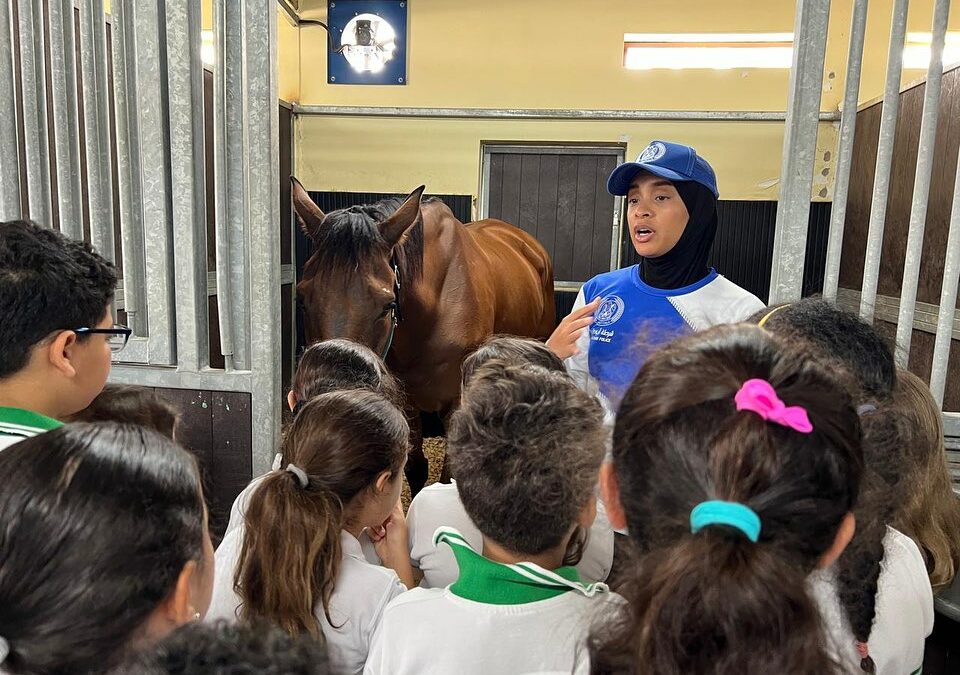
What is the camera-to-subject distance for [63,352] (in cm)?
97

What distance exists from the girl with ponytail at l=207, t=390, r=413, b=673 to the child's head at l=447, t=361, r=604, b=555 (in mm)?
185

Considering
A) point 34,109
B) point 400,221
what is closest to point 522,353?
point 400,221

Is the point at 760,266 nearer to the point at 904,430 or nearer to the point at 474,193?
the point at 474,193

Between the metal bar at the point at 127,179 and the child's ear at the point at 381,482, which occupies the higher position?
the metal bar at the point at 127,179

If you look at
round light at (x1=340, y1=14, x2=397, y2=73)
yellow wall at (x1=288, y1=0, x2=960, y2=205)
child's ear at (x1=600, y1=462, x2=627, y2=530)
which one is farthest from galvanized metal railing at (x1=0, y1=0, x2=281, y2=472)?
yellow wall at (x1=288, y1=0, x2=960, y2=205)

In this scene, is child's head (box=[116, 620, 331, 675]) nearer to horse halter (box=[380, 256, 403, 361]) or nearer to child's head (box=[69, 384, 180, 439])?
child's head (box=[69, 384, 180, 439])

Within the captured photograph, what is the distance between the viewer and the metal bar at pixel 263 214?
54.9 inches

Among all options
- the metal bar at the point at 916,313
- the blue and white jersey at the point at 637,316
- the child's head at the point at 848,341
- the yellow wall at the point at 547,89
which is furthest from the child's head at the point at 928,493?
the yellow wall at the point at 547,89

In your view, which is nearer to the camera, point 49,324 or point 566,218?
point 49,324

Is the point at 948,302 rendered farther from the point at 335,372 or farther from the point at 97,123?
the point at 97,123

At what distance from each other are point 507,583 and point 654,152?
0.99 meters

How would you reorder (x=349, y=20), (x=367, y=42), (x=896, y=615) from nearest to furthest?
(x=896, y=615) → (x=367, y=42) → (x=349, y=20)

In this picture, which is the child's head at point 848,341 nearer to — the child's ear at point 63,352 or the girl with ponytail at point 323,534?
the girl with ponytail at point 323,534

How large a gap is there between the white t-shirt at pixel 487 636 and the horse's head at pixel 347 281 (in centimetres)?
109
